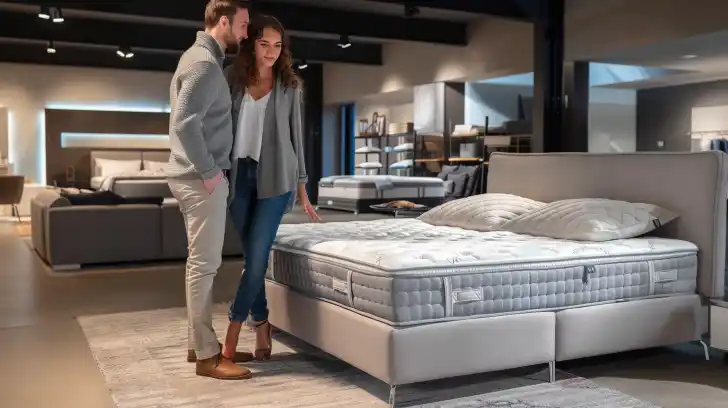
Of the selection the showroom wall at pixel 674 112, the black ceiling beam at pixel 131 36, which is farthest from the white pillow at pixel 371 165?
the showroom wall at pixel 674 112

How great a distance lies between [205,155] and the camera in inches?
89.8

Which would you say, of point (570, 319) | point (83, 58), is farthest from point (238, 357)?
point (83, 58)

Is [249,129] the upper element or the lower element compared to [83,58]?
lower

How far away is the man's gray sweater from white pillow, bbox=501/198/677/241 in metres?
1.33

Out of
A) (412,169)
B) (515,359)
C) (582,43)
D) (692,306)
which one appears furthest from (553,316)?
(412,169)

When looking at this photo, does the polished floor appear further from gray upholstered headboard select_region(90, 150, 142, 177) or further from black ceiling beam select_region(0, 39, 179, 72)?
black ceiling beam select_region(0, 39, 179, 72)

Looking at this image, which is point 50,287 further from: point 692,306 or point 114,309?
point 692,306

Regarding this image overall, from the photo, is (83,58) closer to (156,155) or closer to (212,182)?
(156,155)

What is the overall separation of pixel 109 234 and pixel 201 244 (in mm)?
3531

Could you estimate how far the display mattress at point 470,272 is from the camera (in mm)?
2203

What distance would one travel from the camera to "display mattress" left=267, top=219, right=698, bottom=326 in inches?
86.7

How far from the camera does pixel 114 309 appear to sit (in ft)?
12.8

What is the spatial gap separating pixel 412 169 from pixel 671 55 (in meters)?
4.27

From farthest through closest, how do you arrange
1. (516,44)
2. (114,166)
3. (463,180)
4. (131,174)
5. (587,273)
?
(114,166) → (131,174) → (463,180) → (516,44) → (587,273)
